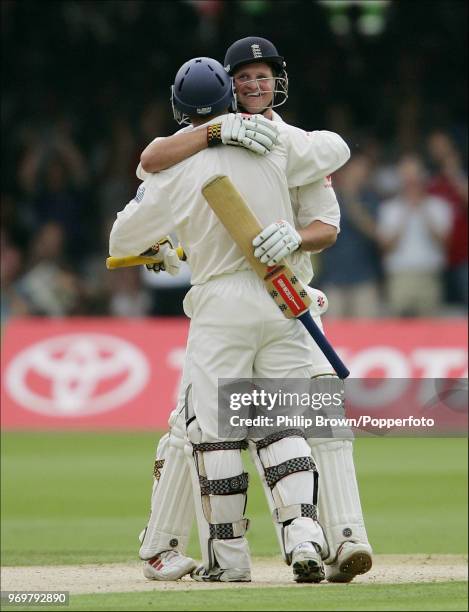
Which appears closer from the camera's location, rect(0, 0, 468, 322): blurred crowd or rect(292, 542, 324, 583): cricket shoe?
rect(292, 542, 324, 583): cricket shoe

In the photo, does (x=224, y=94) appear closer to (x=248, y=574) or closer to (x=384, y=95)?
(x=248, y=574)

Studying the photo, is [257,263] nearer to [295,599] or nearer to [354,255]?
[295,599]

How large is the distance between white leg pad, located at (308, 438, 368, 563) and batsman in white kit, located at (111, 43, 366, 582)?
27 cm

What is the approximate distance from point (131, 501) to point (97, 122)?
8.01m

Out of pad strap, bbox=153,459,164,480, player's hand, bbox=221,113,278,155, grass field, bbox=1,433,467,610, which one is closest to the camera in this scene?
grass field, bbox=1,433,467,610

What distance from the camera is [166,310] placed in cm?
1465

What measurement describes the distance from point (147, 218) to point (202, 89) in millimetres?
577

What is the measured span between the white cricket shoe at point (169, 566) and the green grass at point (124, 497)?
107cm

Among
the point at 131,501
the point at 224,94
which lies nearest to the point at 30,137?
the point at 131,501

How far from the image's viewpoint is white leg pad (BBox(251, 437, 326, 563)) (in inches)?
230

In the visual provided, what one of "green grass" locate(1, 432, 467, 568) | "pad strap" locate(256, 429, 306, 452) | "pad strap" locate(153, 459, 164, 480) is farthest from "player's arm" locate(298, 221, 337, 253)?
"green grass" locate(1, 432, 467, 568)

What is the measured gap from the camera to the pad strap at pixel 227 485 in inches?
235

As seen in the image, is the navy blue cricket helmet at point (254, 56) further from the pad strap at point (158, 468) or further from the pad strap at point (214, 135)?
the pad strap at point (158, 468)

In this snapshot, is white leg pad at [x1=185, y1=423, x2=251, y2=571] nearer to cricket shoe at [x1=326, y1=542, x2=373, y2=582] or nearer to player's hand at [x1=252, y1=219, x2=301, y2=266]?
cricket shoe at [x1=326, y1=542, x2=373, y2=582]
